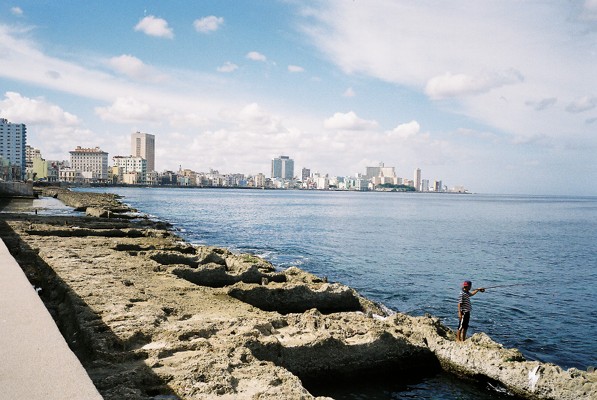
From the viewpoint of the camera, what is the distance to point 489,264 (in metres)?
35.4

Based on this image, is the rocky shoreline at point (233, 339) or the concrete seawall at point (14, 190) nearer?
the rocky shoreline at point (233, 339)

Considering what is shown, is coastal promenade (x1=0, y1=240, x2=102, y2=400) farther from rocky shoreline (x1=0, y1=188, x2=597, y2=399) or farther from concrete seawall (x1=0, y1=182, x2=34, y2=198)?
concrete seawall (x1=0, y1=182, x2=34, y2=198)

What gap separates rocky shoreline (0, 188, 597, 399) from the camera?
26.2ft

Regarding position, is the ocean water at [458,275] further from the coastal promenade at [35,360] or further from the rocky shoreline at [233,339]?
the coastal promenade at [35,360]

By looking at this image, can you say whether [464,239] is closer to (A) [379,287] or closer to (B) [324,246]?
(B) [324,246]

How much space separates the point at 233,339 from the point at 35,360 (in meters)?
4.75

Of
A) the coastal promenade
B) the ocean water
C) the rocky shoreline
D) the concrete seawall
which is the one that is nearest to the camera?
the coastal promenade

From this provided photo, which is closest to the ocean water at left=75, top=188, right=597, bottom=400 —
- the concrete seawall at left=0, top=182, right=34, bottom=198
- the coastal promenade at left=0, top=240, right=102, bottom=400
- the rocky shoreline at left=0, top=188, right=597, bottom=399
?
the rocky shoreline at left=0, top=188, right=597, bottom=399

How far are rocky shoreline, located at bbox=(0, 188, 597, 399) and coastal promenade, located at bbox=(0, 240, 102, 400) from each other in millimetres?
1370

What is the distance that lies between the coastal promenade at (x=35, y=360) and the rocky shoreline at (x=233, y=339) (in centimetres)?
137

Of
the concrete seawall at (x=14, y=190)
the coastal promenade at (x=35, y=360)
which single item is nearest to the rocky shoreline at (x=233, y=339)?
the coastal promenade at (x=35, y=360)

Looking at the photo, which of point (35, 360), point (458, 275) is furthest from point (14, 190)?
point (35, 360)

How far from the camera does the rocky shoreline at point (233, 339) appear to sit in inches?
314

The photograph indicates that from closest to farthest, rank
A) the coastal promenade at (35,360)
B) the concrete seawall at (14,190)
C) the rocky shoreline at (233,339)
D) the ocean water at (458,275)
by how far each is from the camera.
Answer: the coastal promenade at (35,360) < the rocky shoreline at (233,339) < the ocean water at (458,275) < the concrete seawall at (14,190)
